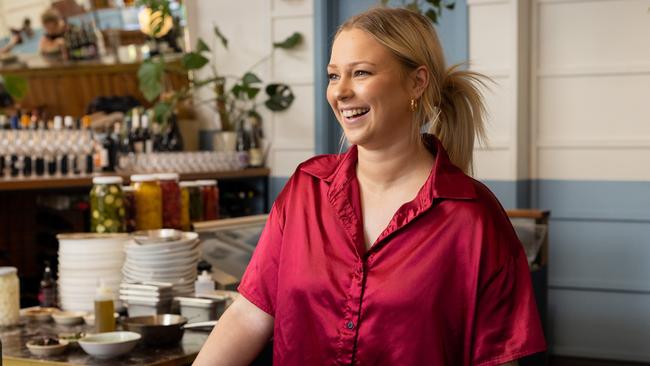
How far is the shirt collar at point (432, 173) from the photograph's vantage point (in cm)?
195

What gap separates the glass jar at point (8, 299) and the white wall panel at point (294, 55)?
4296mm

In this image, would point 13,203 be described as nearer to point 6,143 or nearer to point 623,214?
Result: point 6,143

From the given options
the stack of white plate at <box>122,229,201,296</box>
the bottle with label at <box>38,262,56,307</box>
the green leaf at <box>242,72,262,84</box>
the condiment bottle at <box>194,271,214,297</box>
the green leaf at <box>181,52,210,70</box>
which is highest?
the green leaf at <box>181,52,210,70</box>

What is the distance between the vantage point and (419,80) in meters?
2.01

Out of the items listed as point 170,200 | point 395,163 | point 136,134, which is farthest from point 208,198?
point 136,134

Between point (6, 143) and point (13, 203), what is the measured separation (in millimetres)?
834

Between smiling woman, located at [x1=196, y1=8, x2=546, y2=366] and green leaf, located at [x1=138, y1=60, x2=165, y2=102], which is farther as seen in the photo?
green leaf, located at [x1=138, y1=60, x2=165, y2=102]

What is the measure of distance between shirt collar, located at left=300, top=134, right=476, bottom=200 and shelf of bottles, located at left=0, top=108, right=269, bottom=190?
11.9 ft

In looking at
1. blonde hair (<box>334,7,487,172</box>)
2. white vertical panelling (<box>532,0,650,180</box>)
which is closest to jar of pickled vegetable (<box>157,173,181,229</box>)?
blonde hair (<box>334,7,487,172</box>)

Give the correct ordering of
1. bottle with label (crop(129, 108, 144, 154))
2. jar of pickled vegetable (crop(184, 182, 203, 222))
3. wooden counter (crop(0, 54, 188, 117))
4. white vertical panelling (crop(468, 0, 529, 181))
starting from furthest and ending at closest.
A: 1. wooden counter (crop(0, 54, 188, 117))
2. bottle with label (crop(129, 108, 144, 154))
3. white vertical panelling (crop(468, 0, 529, 181))
4. jar of pickled vegetable (crop(184, 182, 203, 222))

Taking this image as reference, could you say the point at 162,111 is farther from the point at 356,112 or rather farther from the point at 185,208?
the point at 356,112

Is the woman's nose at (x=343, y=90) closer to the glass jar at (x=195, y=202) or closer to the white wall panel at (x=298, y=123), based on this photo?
the glass jar at (x=195, y=202)

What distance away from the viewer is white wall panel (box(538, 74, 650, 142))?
235 inches

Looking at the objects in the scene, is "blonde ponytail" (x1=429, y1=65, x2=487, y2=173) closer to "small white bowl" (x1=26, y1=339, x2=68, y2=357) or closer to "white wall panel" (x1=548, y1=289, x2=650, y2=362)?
"small white bowl" (x1=26, y1=339, x2=68, y2=357)
